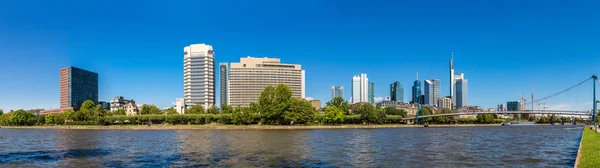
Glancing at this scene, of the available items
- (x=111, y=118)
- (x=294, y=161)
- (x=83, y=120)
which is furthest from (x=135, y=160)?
(x=83, y=120)

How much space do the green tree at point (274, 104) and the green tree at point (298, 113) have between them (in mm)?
1809

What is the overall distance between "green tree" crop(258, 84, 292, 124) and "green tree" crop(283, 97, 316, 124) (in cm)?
181

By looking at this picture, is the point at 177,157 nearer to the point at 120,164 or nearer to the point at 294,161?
the point at 120,164

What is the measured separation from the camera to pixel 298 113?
5541 inches

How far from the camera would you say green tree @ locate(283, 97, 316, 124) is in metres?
138

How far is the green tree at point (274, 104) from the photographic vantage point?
452 feet

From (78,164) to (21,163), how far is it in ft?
19.2

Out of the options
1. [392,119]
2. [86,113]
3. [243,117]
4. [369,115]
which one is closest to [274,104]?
[243,117]

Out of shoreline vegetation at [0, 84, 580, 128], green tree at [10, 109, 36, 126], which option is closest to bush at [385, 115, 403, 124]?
shoreline vegetation at [0, 84, 580, 128]

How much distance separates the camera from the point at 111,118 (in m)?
171

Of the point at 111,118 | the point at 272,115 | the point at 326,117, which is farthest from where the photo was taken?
the point at 111,118

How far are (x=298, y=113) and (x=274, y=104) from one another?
868 cm

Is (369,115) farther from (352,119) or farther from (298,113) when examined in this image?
(298,113)

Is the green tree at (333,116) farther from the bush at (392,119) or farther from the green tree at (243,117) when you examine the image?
the green tree at (243,117)
